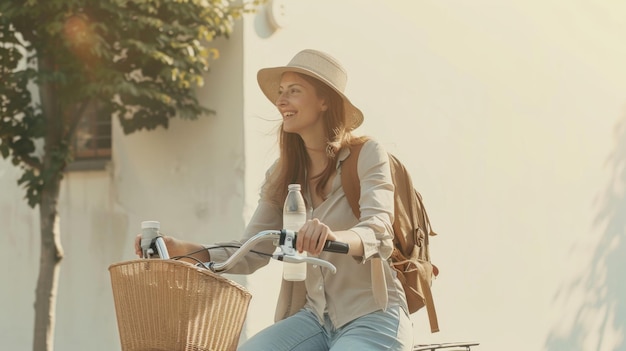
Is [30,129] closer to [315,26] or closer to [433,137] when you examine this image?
[315,26]

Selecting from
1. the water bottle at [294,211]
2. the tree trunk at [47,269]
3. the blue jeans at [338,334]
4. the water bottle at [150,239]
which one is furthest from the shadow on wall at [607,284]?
the water bottle at [150,239]

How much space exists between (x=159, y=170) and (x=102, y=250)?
3.15ft

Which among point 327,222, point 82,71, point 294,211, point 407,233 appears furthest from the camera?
point 82,71

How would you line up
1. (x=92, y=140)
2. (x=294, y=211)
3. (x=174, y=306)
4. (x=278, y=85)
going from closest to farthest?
(x=174, y=306) → (x=294, y=211) → (x=278, y=85) → (x=92, y=140)

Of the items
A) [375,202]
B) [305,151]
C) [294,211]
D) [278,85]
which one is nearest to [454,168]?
[278,85]

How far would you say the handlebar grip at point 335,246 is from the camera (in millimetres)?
3730

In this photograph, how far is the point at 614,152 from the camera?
11664mm

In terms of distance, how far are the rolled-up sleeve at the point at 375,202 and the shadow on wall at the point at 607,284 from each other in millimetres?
7160

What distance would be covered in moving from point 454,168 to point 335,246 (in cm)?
648

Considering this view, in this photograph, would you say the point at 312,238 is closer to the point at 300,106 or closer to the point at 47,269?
the point at 300,106

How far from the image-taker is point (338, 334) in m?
4.28

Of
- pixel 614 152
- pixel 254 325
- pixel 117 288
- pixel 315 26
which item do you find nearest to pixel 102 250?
pixel 254 325

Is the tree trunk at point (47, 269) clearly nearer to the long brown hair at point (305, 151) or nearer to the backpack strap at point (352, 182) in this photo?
the long brown hair at point (305, 151)

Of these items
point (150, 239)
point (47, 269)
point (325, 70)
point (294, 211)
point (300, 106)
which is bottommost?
point (47, 269)
